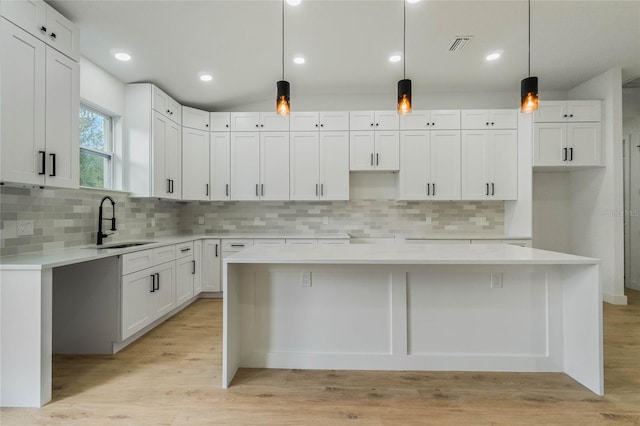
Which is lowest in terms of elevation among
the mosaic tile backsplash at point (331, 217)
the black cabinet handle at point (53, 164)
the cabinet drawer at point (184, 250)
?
the cabinet drawer at point (184, 250)

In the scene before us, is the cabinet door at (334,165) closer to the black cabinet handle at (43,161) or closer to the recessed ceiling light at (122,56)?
the recessed ceiling light at (122,56)

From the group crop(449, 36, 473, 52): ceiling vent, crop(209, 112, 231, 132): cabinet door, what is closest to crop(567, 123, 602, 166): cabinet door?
crop(449, 36, 473, 52): ceiling vent

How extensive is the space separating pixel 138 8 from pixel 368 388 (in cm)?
357

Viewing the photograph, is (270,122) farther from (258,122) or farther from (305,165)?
(305,165)

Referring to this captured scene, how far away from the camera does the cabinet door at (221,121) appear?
15.0ft

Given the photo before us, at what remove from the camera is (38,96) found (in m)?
2.26

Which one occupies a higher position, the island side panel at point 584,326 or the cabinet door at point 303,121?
A: the cabinet door at point 303,121

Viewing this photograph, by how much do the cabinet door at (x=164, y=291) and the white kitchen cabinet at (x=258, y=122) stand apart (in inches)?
85.3

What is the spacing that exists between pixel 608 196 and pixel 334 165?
12.1 feet

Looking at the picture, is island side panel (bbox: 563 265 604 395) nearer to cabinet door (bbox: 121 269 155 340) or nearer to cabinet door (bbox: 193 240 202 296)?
cabinet door (bbox: 121 269 155 340)

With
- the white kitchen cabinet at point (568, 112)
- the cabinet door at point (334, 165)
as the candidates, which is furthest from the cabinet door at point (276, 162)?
the white kitchen cabinet at point (568, 112)

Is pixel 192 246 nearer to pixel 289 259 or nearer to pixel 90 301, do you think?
pixel 90 301

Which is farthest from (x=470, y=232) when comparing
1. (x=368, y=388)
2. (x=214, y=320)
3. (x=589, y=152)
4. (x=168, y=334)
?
(x=168, y=334)

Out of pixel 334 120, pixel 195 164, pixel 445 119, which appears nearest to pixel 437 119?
pixel 445 119
